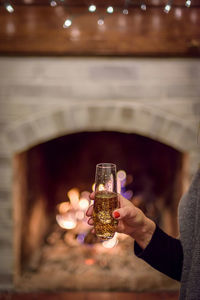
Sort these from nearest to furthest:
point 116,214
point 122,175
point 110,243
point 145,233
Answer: point 116,214 → point 145,233 → point 110,243 → point 122,175

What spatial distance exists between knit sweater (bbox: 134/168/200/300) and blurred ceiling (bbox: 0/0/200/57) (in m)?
1.29

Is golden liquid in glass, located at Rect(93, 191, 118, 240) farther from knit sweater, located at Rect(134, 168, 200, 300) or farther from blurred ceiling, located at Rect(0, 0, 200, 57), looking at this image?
blurred ceiling, located at Rect(0, 0, 200, 57)

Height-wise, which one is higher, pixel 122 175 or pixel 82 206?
pixel 122 175

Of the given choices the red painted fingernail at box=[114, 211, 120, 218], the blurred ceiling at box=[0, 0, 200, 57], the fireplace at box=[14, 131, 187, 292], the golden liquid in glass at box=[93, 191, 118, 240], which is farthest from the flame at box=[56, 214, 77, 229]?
the red painted fingernail at box=[114, 211, 120, 218]

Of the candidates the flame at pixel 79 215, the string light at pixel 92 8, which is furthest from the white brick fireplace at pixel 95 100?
the flame at pixel 79 215

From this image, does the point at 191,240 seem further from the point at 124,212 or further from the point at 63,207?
the point at 63,207

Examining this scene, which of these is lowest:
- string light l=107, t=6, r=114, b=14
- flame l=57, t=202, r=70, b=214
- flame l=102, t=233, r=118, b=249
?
flame l=102, t=233, r=118, b=249

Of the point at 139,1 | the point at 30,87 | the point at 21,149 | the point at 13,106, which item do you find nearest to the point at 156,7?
the point at 139,1

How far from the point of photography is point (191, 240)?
4.05 feet

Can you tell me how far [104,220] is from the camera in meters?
1.23

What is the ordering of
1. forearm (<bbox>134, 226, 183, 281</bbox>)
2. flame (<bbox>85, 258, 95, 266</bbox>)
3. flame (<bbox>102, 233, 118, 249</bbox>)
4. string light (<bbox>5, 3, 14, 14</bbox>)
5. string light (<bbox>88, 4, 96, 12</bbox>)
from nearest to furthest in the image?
forearm (<bbox>134, 226, 183, 281</bbox>)
string light (<bbox>5, 3, 14, 14</bbox>)
string light (<bbox>88, 4, 96, 12</bbox>)
flame (<bbox>85, 258, 95, 266</bbox>)
flame (<bbox>102, 233, 118, 249</bbox>)

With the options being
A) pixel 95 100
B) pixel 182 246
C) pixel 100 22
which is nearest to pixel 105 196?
pixel 182 246

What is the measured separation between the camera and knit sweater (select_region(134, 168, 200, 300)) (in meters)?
1.20

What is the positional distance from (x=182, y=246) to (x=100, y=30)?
5.12 feet
